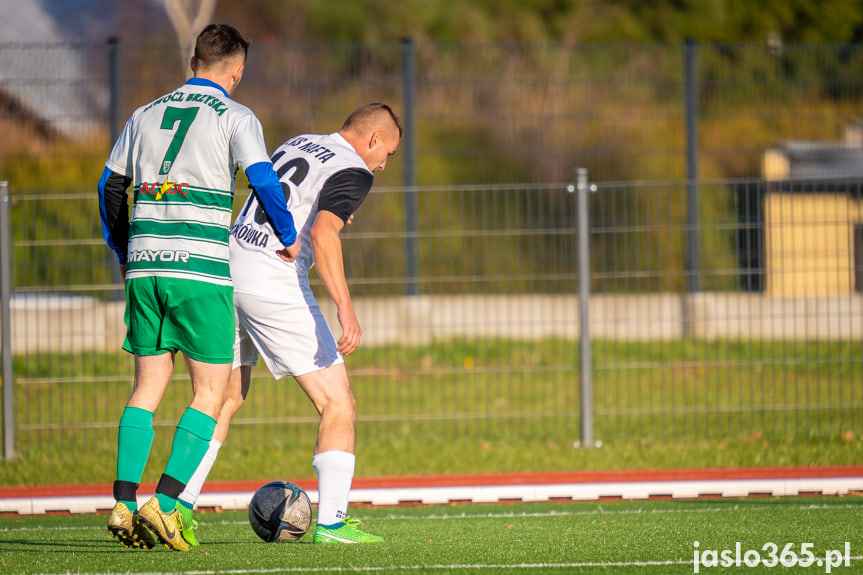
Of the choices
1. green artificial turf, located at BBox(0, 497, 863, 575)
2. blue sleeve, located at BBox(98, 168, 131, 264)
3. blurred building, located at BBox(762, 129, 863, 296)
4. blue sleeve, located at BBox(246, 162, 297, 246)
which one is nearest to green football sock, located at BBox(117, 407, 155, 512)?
green artificial turf, located at BBox(0, 497, 863, 575)

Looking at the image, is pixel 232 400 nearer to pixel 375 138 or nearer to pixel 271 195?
pixel 271 195

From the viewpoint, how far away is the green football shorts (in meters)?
4.47

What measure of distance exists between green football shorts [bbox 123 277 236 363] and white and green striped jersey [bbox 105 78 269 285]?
0.05 m

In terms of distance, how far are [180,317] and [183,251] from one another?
279 mm

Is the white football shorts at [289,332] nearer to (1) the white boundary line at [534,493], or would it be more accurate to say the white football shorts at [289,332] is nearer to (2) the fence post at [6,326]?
(1) the white boundary line at [534,493]

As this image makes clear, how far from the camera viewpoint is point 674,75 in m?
14.5

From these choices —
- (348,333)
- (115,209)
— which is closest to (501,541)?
(348,333)

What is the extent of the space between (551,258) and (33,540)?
4.67 metres

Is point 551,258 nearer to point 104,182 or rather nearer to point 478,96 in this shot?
point 104,182

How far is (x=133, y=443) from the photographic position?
448 centimetres

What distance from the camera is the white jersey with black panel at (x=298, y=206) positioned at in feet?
15.8

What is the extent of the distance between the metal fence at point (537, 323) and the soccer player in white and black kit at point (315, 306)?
2.91 metres

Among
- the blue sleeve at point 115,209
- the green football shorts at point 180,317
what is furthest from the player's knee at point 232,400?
the blue sleeve at point 115,209

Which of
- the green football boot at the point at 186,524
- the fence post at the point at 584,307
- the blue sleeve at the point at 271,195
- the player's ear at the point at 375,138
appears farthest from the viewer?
the fence post at the point at 584,307
